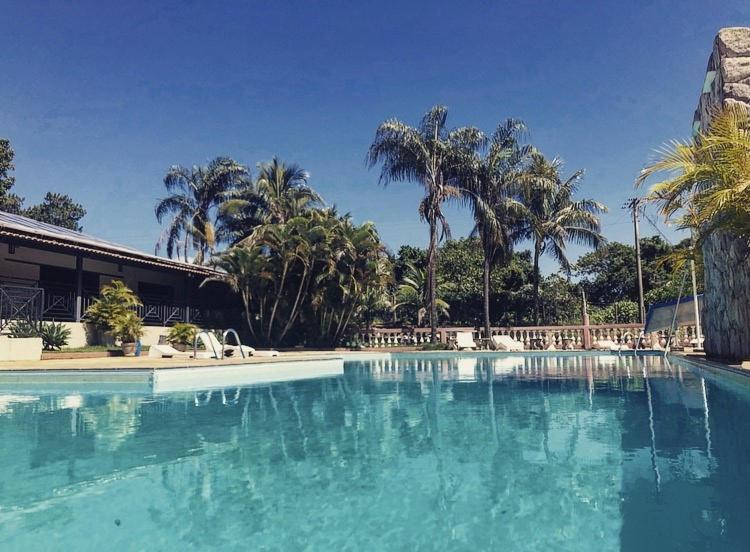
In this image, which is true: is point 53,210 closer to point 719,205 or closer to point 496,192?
point 496,192

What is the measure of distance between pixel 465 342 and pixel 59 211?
44952mm

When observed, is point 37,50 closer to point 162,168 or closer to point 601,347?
point 162,168

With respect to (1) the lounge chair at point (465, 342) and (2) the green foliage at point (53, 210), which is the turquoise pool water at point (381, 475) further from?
(2) the green foliage at point (53, 210)

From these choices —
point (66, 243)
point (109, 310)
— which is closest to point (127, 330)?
point (109, 310)

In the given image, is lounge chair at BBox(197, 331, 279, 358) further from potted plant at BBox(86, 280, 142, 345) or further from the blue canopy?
the blue canopy

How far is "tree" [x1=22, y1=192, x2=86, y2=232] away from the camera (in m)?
48.2

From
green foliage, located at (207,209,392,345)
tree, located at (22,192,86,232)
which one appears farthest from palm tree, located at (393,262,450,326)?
tree, located at (22,192,86,232)

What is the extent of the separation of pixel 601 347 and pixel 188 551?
21.2 meters

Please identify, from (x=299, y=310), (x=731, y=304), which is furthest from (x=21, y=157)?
(x=731, y=304)

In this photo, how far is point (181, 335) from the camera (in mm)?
19172

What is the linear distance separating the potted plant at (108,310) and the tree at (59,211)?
119 feet

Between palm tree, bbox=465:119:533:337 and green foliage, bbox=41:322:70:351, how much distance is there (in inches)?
641

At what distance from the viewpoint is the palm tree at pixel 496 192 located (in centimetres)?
2370

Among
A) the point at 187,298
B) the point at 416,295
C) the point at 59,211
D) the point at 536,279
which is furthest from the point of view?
the point at 59,211
